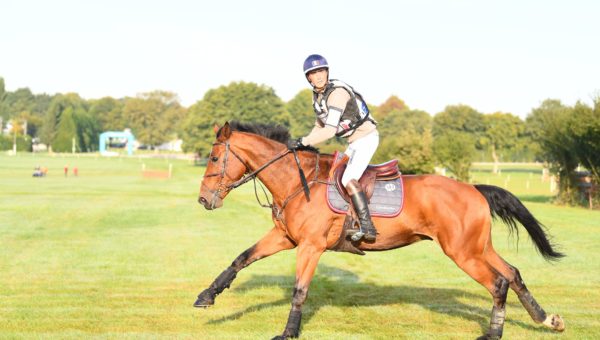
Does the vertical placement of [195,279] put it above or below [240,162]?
below

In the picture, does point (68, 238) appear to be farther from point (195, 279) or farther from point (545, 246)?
point (545, 246)

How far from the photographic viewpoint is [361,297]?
12.2 metres

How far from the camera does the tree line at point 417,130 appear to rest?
38.0 m

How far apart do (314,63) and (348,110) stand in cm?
83

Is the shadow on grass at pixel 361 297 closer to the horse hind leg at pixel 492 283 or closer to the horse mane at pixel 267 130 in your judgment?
the horse hind leg at pixel 492 283

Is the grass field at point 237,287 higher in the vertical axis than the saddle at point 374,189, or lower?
lower

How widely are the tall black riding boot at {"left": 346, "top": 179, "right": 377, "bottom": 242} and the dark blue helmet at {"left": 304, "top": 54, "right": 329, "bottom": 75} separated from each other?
1.66 metres

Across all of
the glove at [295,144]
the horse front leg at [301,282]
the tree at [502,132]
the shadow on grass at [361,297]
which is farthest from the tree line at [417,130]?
the horse front leg at [301,282]

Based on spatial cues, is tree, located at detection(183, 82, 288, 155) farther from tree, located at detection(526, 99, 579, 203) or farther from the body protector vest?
the body protector vest

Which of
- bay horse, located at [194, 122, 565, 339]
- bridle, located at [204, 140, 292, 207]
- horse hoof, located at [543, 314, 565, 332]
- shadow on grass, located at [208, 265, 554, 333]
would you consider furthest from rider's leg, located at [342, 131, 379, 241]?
horse hoof, located at [543, 314, 565, 332]

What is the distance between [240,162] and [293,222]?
121 centimetres

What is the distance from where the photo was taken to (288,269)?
15836 mm

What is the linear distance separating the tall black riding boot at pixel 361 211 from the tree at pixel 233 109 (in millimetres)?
100937

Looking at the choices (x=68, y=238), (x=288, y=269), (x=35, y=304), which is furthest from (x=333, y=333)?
(x=68, y=238)
